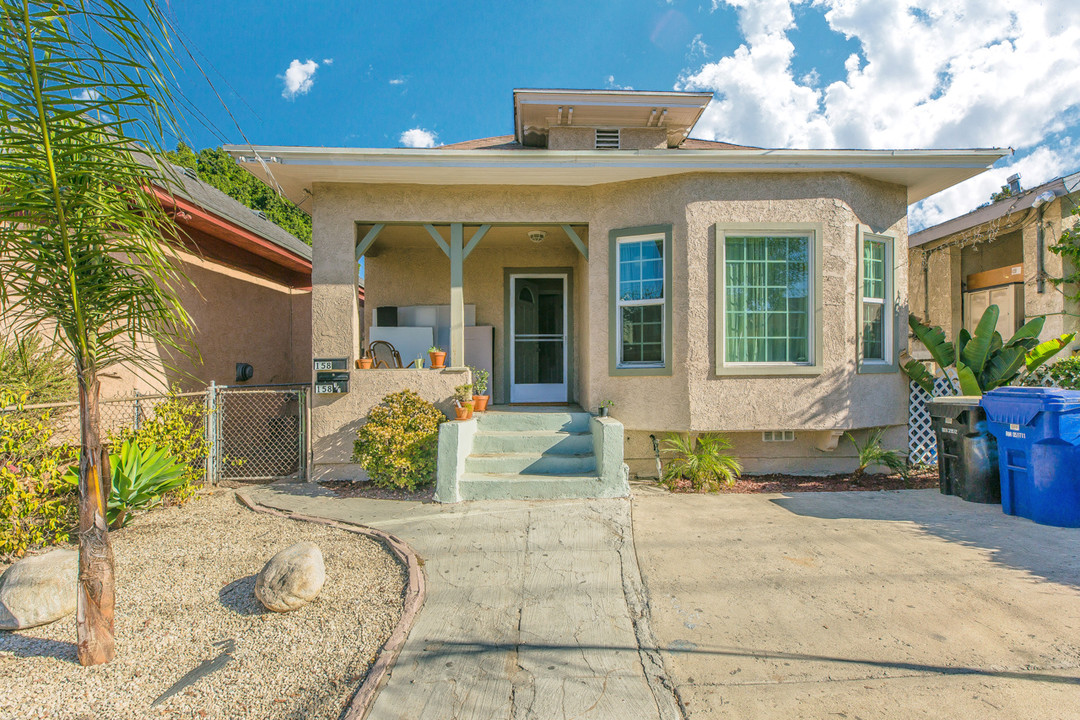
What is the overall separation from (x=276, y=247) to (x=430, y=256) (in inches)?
113

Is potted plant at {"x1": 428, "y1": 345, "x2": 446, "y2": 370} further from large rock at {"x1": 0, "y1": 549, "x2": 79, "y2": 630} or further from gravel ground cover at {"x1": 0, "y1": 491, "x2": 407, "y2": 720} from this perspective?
large rock at {"x1": 0, "y1": 549, "x2": 79, "y2": 630}

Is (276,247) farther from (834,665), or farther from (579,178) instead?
(834,665)

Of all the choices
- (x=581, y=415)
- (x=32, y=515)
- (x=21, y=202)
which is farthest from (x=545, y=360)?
(x=21, y=202)

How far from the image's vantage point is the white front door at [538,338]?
30.7 feet

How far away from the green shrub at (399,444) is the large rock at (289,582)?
2.55 meters

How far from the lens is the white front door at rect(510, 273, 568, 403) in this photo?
9352 millimetres

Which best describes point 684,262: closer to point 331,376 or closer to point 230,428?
point 331,376

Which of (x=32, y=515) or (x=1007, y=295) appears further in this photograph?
(x=1007, y=295)

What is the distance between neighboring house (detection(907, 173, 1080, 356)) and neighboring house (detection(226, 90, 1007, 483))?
10.9 feet

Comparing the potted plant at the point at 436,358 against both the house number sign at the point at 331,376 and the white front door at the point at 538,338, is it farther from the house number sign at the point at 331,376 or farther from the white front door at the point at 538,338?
the white front door at the point at 538,338

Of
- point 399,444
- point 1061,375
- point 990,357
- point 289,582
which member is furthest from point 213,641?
point 1061,375

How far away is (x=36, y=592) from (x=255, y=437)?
5302mm

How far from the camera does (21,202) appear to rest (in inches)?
101

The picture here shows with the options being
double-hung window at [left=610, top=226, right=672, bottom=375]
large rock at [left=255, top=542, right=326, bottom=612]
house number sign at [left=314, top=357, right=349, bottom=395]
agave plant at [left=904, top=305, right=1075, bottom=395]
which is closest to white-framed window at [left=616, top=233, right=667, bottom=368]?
double-hung window at [left=610, top=226, right=672, bottom=375]
